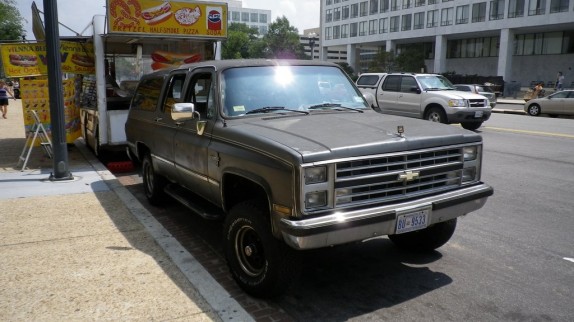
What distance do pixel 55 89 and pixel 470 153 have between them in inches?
252

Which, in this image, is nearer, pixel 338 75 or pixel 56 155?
pixel 338 75

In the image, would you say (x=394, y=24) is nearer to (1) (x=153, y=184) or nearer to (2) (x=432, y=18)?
(2) (x=432, y=18)

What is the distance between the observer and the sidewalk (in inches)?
149

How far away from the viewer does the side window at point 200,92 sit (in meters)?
5.22

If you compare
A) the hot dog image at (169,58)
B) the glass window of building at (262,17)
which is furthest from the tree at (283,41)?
the hot dog image at (169,58)

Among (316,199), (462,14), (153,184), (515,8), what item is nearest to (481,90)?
(153,184)

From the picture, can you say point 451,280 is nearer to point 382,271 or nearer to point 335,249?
point 382,271

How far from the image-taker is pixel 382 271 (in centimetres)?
467

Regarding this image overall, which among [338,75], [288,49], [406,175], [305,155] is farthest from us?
[288,49]

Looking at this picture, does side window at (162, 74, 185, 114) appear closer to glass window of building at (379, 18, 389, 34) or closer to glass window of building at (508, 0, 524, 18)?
glass window of building at (508, 0, 524, 18)

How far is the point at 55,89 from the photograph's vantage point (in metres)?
7.86

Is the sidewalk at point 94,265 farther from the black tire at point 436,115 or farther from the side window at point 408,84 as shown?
the side window at point 408,84

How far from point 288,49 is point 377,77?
10208 centimetres

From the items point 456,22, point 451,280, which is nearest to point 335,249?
point 451,280
